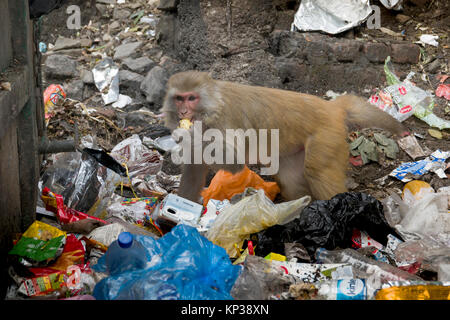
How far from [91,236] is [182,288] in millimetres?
1110

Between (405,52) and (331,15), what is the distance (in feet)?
3.24

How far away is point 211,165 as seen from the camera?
14.1 ft

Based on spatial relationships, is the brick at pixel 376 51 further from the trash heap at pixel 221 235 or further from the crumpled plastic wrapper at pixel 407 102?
the trash heap at pixel 221 235

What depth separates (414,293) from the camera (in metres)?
2.45

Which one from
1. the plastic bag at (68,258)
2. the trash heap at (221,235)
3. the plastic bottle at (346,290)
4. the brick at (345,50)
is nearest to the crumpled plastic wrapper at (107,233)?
the trash heap at (221,235)

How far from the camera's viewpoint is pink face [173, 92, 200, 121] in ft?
12.8

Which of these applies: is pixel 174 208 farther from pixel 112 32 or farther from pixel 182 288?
pixel 112 32

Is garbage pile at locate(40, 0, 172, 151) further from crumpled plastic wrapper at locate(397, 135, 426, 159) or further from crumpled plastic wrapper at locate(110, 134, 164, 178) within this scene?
crumpled plastic wrapper at locate(397, 135, 426, 159)

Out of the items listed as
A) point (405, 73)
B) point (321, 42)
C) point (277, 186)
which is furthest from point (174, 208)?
point (405, 73)

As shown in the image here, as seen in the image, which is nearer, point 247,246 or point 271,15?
point 247,246

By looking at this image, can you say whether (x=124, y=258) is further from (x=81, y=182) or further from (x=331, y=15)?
(x=331, y=15)

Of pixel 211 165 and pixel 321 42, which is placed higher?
pixel 321 42

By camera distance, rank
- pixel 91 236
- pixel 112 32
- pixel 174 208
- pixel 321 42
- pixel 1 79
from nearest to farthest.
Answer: pixel 1 79 → pixel 91 236 → pixel 174 208 → pixel 321 42 → pixel 112 32

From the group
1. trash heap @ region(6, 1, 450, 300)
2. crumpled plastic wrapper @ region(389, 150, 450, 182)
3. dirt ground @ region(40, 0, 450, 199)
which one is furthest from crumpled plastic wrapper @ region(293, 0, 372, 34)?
crumpled plastic wrapper @ region(389, 150, 450, 182)
